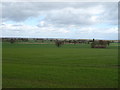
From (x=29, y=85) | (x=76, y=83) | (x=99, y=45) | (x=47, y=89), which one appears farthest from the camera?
(x=99, y=45)

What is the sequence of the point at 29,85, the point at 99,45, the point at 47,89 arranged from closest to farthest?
the point at 47,89 < the point at 29,85 < the point at 99,45

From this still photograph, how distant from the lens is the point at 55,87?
44.5ft

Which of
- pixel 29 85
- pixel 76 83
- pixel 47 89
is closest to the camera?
pixel 47 89

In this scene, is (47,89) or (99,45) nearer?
(47,89)

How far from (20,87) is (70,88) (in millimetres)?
3748

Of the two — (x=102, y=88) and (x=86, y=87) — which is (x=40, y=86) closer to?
(x=86, y=87)

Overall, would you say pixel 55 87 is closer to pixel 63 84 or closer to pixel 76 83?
pixel 63 84

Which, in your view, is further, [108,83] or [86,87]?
[108,83]

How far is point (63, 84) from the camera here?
14656mm

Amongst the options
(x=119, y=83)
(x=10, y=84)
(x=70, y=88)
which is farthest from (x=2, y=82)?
(x=119, y=83)

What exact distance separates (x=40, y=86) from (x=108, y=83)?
5861mm

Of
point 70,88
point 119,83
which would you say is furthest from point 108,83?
point 70,88

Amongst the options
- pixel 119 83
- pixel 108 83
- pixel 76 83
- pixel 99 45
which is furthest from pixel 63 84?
pixel 99 45

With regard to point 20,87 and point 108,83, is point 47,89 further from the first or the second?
point 108,83
